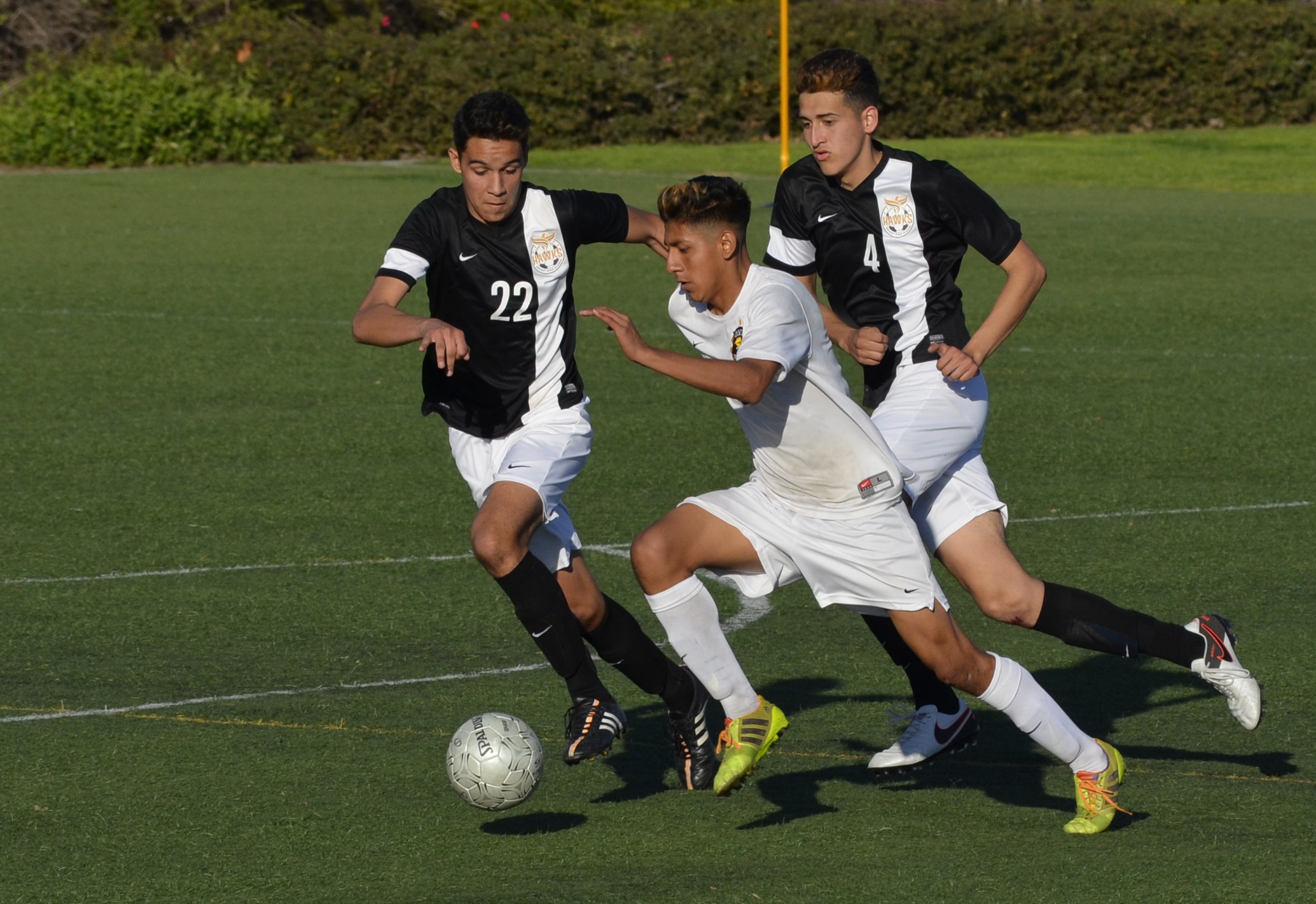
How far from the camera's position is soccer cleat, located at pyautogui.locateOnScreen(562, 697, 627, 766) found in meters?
5.94

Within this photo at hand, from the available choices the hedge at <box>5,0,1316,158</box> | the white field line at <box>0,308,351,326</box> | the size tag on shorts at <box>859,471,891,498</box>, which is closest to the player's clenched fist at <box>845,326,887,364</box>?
the size tag on shorts at <box>859,471,891,498</box>

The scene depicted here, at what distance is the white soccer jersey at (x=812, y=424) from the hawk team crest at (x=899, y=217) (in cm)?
86

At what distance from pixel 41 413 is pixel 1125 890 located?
9.69m

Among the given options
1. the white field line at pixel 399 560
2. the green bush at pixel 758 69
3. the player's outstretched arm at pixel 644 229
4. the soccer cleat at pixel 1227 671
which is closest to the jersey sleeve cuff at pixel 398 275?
the player's outstretched arm at pixel 644 229

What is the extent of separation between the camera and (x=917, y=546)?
5.66 meters

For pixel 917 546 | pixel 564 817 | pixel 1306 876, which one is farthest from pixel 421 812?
pixel 1306 876

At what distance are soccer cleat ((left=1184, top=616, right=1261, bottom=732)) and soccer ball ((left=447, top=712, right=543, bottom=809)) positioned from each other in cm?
215

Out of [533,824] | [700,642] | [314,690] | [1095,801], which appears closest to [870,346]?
[700,642]

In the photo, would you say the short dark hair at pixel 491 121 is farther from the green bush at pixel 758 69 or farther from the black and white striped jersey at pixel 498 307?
the green bush at pixel 758 69

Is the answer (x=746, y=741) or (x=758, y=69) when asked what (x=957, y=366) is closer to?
(x=746, y=741)

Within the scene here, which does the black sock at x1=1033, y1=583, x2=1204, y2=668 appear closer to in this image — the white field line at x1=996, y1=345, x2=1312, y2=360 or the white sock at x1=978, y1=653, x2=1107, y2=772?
the white sock at x1=978, y1=653, x2=1107, y2=772

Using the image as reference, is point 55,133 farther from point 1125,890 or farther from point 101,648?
point 1125,890

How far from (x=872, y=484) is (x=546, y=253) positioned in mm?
1623

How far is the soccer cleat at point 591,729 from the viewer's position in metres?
5.94
